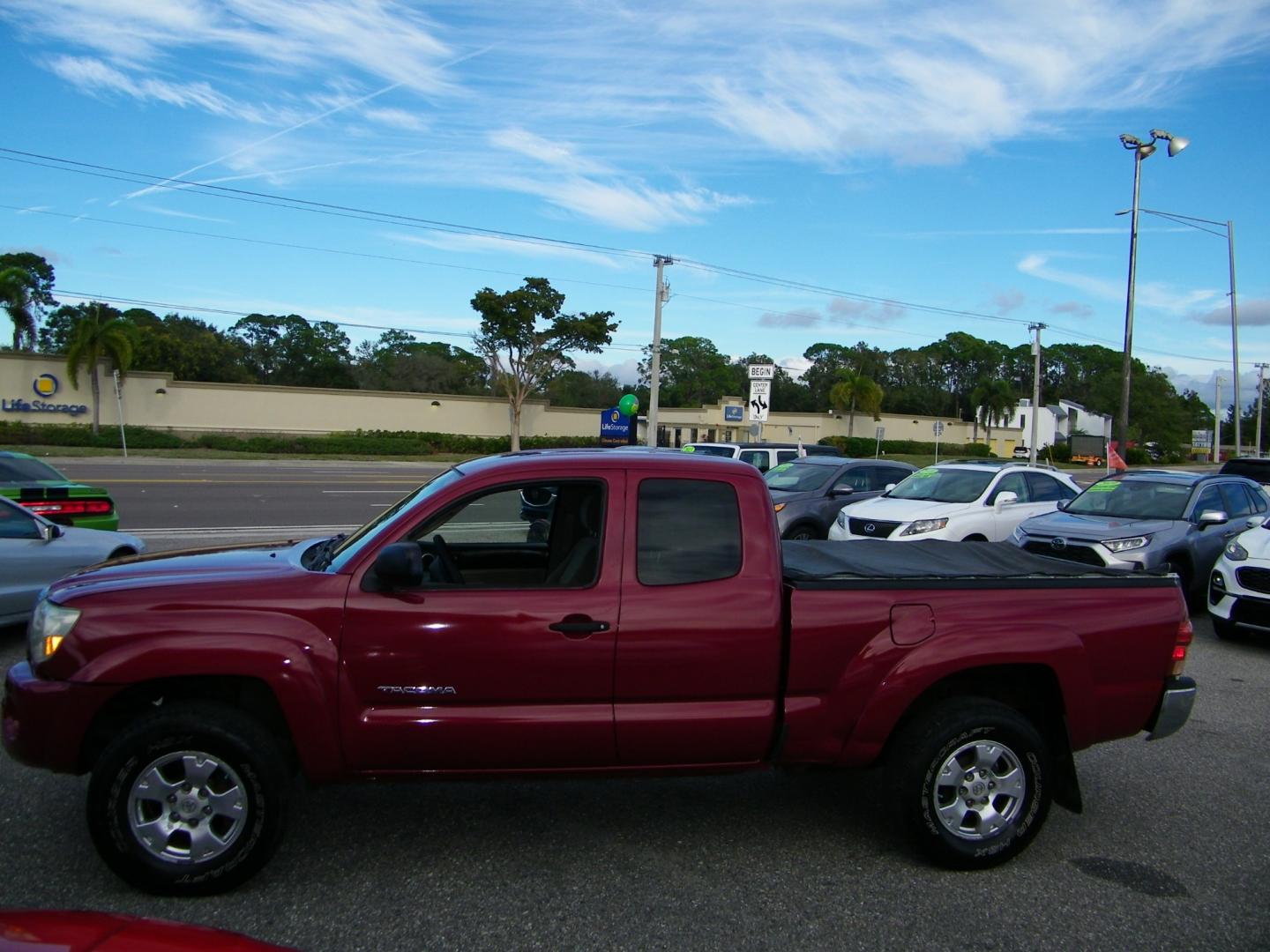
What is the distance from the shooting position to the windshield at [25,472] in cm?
1198

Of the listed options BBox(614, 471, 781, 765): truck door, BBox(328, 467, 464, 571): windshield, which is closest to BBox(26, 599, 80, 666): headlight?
BBox(328, 467, 464, 571): windshield

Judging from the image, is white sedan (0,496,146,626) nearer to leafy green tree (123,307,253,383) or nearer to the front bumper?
the front bumper

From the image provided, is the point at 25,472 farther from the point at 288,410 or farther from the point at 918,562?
the point at 288,410

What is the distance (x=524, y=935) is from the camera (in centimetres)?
379

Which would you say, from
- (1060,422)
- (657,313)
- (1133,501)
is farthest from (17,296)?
(1060,422)

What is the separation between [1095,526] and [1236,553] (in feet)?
6.10

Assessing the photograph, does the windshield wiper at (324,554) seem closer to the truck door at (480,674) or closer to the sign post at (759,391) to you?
the truck door at (480,674)

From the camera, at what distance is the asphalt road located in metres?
3.88

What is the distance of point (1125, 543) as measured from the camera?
10766mm

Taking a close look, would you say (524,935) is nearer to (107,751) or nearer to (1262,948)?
(107,751)

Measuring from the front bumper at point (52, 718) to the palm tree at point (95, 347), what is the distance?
147 feet

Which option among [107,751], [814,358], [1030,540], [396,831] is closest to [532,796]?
[396,831]

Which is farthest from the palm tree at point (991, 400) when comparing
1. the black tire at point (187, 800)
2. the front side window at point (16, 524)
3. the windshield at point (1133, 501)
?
the black tire at point (187, 800)

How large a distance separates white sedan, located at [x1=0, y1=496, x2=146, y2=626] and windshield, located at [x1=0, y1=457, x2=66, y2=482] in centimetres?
380
